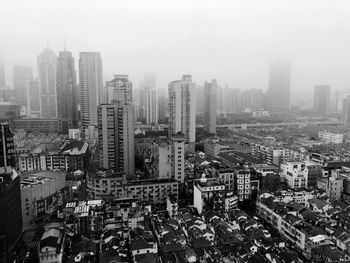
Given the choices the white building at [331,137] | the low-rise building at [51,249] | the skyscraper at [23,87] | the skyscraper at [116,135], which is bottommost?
the low-rise building at [51,249]

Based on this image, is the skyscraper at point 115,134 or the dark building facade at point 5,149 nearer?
the dark building facade at point 5,149

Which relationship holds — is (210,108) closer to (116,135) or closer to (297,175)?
(116,135)

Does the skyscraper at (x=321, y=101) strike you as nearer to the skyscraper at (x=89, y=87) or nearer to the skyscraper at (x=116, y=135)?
the skyscraper at (x=89, y=87)

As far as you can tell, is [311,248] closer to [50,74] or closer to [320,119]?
[320,119]

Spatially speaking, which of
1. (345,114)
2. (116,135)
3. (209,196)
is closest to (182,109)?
(116,135)

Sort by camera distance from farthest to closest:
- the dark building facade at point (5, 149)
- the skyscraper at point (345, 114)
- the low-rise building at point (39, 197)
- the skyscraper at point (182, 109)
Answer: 1. the skyscraper at point (345, 114)
2. the skyscraper at point (182, 109)
3. the low-rise building at point (39, 197)
4. the dark building facade at point (5, 149)

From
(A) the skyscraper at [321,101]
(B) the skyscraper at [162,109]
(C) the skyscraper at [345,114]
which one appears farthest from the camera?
(B) the skyscraper at [162,109]

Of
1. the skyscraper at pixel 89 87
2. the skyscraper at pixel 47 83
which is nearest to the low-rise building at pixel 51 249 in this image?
the skyscraper at pixel 89 87

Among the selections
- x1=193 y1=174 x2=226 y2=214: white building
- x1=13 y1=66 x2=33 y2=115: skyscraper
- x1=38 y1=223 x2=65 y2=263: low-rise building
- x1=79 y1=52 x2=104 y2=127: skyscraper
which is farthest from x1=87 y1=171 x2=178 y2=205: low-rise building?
x1=13 y1=66 x2=33 y2=115: skyscraper
